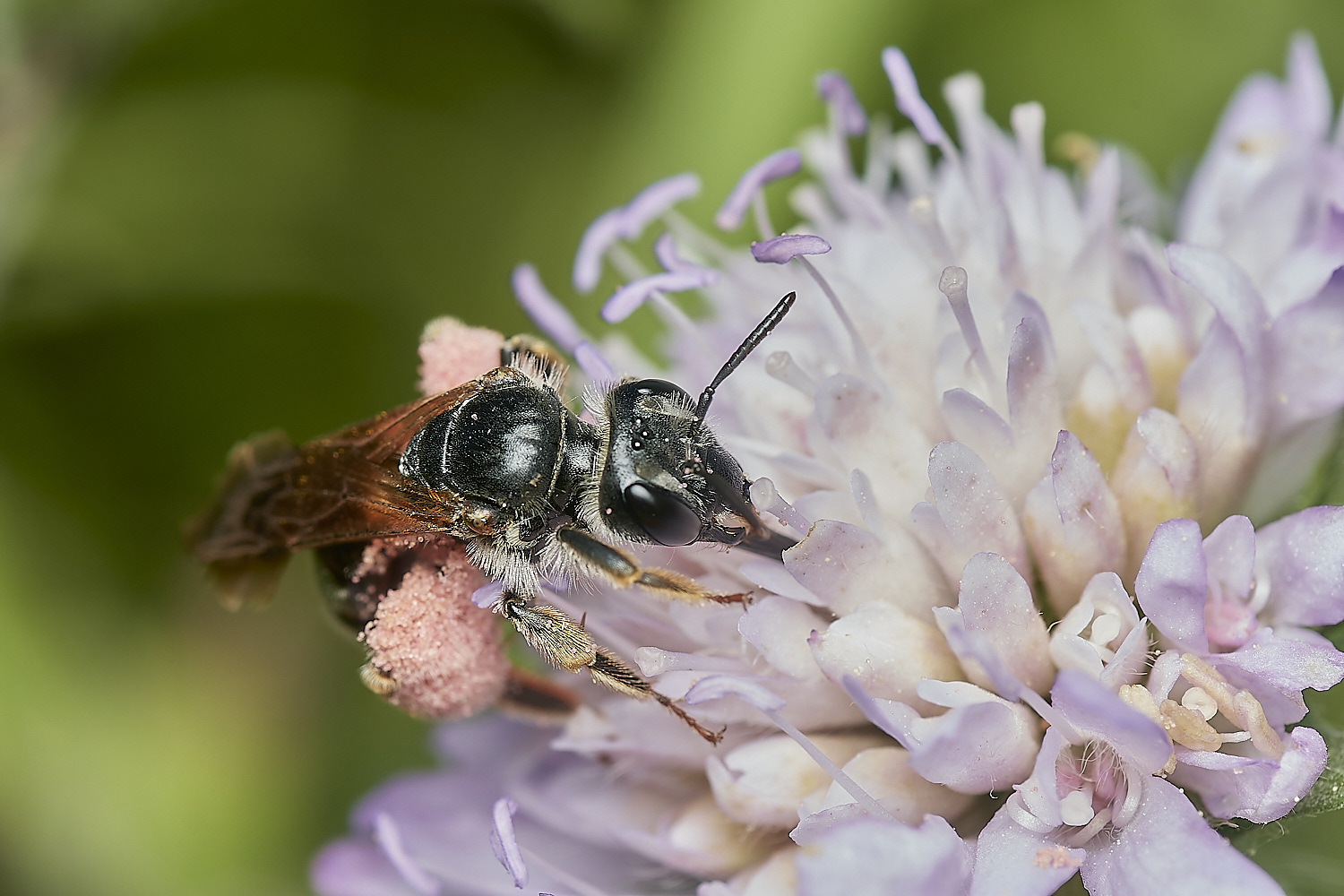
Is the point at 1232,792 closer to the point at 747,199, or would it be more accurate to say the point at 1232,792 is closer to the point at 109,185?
the point at 747,199

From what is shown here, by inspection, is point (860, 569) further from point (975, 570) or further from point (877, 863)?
point (877, 863)

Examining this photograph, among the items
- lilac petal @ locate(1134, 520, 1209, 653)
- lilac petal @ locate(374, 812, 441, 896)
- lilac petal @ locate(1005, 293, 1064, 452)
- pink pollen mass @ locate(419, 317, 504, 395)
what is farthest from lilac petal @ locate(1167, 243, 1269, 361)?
lilac petal @ locate(374, 812, 441, 896)

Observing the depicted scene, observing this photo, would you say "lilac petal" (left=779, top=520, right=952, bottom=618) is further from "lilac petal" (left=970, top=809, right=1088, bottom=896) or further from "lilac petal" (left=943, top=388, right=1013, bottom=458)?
"lilac petal" (left=970, top=809, right=1088, bottom=896)

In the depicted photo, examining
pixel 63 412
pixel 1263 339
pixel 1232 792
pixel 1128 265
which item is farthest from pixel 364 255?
pixel 1232 792

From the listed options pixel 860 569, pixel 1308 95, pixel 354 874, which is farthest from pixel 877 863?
pixel 1308 95

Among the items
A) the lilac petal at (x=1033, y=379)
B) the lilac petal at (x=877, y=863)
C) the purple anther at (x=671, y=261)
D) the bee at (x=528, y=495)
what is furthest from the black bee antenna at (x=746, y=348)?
the lilac petal at (x=877, y=863)

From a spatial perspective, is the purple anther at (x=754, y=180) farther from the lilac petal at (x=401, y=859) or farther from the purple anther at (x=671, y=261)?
the lilac petal at (x=401, y=859)

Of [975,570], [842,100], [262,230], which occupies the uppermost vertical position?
[262,230]

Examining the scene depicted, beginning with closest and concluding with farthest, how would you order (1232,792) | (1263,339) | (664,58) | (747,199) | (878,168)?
1. (1232,792)
2. (1263,339)
3. (747,199)
4. (878,168)
5. (664,58)
